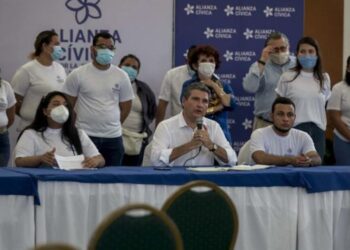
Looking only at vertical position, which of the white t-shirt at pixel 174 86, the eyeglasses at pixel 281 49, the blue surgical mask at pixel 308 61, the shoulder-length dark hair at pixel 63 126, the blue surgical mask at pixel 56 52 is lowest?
the shoulder-length dark hair at pixel 63 126

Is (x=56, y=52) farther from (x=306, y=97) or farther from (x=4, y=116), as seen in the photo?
(x=306, y=97)

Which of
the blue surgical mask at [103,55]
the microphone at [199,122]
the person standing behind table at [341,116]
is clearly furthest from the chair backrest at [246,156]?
the blue surgical mask at [103,55]

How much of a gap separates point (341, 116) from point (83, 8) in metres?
2.50

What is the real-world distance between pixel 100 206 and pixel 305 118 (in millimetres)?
2366

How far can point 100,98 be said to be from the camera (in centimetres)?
673

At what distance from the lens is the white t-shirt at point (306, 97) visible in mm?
6770

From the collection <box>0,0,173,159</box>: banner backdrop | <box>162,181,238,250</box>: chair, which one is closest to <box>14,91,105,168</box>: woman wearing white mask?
<box>162,181,238,250</box>: chair

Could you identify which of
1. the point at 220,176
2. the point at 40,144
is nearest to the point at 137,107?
the point at 40,144

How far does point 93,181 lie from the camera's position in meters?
4.91

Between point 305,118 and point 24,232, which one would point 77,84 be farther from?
point 24,232

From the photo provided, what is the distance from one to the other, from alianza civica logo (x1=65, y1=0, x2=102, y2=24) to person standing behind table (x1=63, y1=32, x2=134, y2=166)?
1.33m

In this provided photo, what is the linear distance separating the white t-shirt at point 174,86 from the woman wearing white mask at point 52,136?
1.77 meters

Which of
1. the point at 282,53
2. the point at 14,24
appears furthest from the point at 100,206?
the point at 14,24

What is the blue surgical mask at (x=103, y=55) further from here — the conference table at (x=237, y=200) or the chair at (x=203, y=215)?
the chair at (x=203, y=215)
